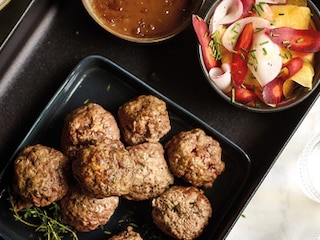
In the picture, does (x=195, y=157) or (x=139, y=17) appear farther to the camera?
(x=139, y=17)

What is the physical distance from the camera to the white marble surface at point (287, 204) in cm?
320

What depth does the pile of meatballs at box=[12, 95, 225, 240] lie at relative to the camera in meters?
2.81

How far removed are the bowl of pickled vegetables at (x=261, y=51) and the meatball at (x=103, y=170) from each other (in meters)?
0.52

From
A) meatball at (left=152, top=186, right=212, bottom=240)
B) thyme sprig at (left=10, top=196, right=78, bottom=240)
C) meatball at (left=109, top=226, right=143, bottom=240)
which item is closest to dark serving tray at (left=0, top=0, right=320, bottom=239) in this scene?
meatball at (left=152, top=186, right=212, bottom=240)

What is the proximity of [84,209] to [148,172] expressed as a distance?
298 millimetres

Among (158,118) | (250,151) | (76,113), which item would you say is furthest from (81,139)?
(250,151)

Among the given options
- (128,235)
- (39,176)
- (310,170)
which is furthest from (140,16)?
(310,170)

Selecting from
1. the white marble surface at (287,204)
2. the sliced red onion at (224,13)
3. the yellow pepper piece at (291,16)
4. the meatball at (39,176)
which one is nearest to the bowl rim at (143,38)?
the sliced red onion at (224,13)

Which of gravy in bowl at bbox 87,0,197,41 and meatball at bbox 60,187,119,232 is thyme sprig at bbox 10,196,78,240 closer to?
meatball at bbox 60,187,119,232

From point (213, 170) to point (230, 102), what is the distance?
293 millimetres

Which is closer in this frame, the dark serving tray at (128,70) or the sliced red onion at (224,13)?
the sliced red onion at (224,13)

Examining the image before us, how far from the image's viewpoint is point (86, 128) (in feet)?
9.43

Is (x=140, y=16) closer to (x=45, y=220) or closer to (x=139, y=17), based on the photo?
(x=139, y=17)

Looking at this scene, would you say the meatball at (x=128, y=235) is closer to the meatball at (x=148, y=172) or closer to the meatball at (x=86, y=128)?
the meatball at (x=148, y=172)
